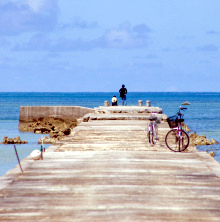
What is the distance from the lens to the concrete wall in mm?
38000

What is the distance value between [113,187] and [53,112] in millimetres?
32606

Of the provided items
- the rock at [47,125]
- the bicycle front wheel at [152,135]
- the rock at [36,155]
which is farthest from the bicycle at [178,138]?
the rock at [47,125]

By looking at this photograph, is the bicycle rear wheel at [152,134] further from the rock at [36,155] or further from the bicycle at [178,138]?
the rock at [36,155]

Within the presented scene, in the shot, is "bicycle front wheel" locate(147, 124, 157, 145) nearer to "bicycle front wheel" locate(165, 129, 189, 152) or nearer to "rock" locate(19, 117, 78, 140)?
"bicycle front wheel" locate(165, 129, 189, 152)

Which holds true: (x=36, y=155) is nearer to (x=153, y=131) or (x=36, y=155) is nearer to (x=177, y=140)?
(x=177, y=140)

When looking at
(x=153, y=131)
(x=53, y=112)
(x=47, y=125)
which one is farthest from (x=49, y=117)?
(x=153, y=131)

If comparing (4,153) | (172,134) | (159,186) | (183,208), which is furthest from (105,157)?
(4,153)

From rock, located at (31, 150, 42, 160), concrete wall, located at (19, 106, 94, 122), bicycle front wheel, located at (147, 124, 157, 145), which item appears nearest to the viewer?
rock, located at (31, 150, 42, 160)

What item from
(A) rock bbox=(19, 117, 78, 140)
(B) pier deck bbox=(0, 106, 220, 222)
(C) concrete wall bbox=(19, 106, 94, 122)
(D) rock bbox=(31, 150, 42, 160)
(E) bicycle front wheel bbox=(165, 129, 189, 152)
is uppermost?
(C) concrete wall bbox=(19, 106, 94, 122)

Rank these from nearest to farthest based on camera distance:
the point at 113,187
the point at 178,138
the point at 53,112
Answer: the point at 113,187 → the point at 178,138 → the point at 53,112

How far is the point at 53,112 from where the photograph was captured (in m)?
39.7

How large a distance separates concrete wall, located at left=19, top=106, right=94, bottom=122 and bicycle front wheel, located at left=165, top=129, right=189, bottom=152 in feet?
82.4

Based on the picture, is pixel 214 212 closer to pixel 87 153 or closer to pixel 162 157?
pixel 162 157

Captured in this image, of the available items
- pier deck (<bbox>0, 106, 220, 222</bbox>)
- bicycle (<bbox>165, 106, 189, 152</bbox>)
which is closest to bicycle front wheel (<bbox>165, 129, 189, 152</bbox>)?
bicycle (<bbox>165, 106, 189, 152</bbox>)
